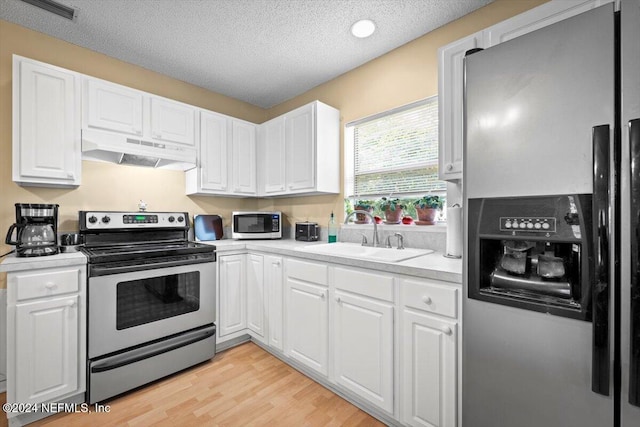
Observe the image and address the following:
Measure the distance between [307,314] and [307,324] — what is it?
0.07 meters

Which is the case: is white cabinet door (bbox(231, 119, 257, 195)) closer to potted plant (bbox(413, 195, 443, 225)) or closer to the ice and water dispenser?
potted plant (bbox(413, 195, 443, 225))

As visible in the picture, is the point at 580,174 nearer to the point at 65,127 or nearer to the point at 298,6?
the point at 298,6

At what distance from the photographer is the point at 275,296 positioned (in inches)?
94.3

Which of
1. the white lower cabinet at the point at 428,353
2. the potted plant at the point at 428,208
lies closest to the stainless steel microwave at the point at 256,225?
the potted plant at the point at 428,208

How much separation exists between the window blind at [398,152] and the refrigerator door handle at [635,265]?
1.30 meters

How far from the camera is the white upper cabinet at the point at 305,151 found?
270 centimetres

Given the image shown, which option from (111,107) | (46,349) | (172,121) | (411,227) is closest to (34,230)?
(46,349)

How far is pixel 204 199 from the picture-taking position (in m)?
3.20

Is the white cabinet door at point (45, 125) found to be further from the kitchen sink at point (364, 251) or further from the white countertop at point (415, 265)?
the kitchen sink at point (364, 251)

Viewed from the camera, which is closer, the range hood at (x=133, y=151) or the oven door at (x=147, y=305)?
the oven door at (x=147, y=305)

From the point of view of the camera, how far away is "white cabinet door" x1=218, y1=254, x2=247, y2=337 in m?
2.54

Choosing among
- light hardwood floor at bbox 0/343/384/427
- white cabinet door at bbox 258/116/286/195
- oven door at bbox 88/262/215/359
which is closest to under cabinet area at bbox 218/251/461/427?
light hardwood floor at bbox 0/343/384/427

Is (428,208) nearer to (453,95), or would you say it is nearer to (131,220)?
(453,95)

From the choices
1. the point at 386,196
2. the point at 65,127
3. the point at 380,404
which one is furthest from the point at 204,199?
the point at 380,404
